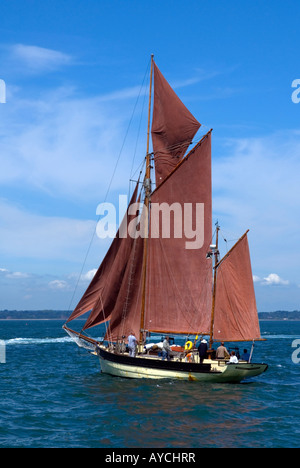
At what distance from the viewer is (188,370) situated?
32.5 m

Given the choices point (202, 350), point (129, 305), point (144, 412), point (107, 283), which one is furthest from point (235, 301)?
point (144, 412)

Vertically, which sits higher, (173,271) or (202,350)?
(173,271)

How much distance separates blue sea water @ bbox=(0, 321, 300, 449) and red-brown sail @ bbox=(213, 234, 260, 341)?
3.49 meters

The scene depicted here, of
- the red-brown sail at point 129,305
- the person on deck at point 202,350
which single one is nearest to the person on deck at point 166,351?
the person on deck at point 202,350

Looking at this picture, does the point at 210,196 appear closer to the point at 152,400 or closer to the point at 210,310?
the point at 210,310

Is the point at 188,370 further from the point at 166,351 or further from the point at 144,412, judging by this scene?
the point at 144,412

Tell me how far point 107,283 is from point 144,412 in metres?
13.1

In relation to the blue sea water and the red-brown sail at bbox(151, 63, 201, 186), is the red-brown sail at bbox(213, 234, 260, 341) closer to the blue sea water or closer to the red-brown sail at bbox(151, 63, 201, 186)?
the blue sea water

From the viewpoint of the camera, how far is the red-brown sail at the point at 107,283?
36688 mm

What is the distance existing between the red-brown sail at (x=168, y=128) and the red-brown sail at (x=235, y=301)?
8199mm

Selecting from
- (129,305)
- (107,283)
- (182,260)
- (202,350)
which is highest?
(182,260)

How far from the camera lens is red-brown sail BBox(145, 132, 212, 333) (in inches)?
1417

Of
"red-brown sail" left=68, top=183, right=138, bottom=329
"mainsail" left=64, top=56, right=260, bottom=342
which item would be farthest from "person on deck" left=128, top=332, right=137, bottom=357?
"red-brown sail" left=68, top=183, right=138, bottom=329
